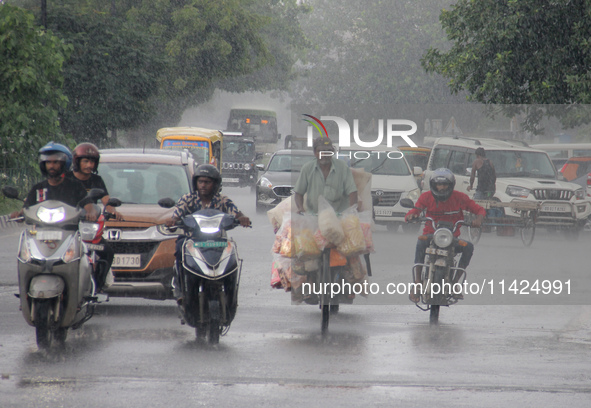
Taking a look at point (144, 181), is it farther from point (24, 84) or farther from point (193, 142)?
point (193, 142)

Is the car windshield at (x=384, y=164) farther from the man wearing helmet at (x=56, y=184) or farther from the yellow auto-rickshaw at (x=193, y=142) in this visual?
the yellow auto-rickshaw at (x=193, y=142)

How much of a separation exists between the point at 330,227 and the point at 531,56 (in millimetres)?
14397

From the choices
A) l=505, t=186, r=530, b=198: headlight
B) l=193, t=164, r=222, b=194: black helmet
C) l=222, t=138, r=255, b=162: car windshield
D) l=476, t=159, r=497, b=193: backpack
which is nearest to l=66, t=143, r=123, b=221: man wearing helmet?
l=193, t=164, r=222, b=194: black helmet

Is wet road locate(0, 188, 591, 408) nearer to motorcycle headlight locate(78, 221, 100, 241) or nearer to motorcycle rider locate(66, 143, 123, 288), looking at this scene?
motorcycle headlight locate(78, 221, 100, 241)

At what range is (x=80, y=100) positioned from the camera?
35938 mm

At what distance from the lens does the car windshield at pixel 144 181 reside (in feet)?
35.4

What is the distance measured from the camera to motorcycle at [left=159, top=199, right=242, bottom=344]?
26.2ft

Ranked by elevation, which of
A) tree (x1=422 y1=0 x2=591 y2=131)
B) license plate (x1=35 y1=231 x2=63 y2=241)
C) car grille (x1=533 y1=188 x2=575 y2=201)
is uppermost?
tree (x1=422 y1=0 x2=591 y2=131)

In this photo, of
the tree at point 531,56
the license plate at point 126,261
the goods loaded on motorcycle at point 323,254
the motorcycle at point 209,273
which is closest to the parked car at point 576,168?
the tree at point 531,56

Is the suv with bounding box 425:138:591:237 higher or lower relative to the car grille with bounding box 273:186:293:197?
higher

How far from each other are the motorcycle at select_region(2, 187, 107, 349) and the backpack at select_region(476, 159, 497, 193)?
878 centimetres

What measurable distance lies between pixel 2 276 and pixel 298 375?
22.3ft

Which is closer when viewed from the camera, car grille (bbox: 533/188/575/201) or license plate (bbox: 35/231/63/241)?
license plate (bbox: 35/231/63/241)

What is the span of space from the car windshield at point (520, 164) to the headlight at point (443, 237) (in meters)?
8.44
